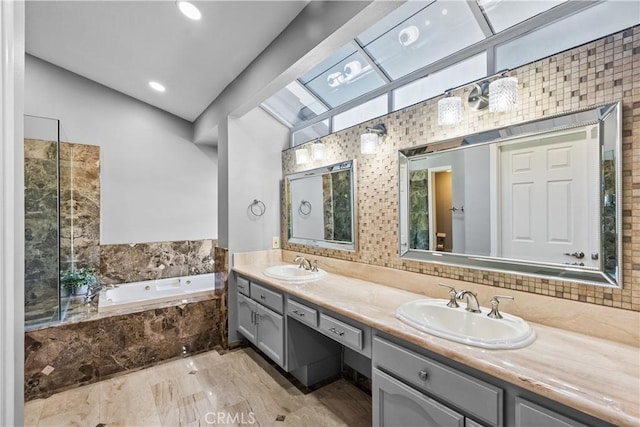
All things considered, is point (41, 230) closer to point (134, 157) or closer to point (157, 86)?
point (134, 157)

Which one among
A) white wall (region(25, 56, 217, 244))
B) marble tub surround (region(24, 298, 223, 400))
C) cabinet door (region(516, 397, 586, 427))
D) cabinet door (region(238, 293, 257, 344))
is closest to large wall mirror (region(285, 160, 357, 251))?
cabinet door (region(238, 293, 257, 344))

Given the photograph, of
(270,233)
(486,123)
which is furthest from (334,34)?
(270,233)

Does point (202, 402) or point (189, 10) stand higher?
point (189, 10)

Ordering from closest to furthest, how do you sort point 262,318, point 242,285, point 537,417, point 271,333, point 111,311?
point 537,417
point 271,333
point 262,318
point 111,311
point 242,285

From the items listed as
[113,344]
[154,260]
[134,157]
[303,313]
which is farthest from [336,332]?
[134,157]

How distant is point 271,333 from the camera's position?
8.07 ft

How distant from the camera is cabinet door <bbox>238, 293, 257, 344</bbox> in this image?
8.99ft

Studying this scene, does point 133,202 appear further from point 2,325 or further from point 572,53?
point 572,53

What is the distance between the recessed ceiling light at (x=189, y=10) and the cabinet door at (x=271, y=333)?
7.43 feet

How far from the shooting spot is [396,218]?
219cm

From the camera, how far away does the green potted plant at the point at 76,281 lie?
10.1 feet

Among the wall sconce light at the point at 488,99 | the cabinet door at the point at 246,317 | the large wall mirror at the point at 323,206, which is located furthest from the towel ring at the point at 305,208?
the wall sconce light at the point at 488,99

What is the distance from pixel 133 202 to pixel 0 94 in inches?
155

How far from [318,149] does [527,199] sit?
5.89 ft
